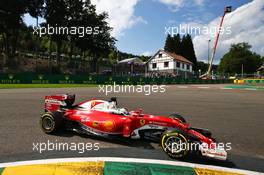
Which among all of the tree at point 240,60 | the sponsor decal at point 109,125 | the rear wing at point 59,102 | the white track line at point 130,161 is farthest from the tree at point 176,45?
the white track line at point 130,161

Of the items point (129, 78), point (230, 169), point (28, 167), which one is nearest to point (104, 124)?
point (28, 167)

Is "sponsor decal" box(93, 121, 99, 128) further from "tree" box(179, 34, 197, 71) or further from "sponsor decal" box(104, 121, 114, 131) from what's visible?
"tree" box(179, 34, 197, 71)

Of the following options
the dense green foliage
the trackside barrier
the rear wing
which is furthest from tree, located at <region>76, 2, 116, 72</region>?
the rear wing

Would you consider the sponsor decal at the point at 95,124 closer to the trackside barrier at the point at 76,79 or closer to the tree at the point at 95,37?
the trackside barrier at the point at 76,79

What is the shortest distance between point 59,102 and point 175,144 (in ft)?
9.54

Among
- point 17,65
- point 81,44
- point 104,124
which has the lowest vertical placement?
point 104,124

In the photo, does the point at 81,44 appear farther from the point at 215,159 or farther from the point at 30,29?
the point at 215,159

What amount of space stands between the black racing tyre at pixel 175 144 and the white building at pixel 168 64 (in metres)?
57.1

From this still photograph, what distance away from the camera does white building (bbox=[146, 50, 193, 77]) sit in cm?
6312

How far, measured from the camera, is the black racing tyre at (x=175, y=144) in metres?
4.24

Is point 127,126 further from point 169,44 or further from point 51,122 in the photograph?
point 169,44

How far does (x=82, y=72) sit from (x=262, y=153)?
133ft

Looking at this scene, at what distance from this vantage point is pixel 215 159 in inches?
166

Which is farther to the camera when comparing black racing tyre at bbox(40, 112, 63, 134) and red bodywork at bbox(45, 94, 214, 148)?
black racing tyre at bbox(40, 112, 63, 134)
